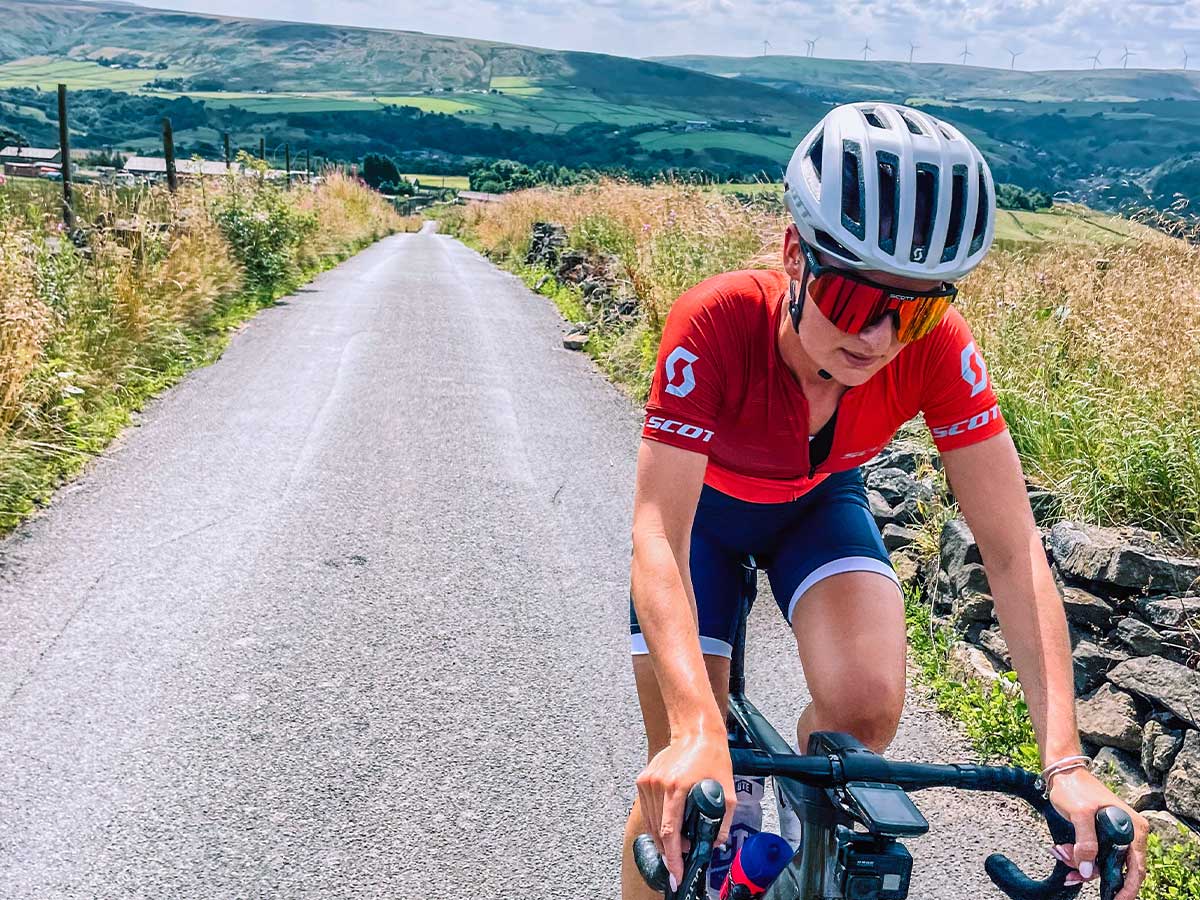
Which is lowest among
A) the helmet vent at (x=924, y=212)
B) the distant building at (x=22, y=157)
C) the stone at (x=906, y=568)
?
the distant building at (x=22, y=157)

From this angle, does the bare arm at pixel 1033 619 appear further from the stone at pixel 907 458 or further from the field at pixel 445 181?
the field at pixel 445 181

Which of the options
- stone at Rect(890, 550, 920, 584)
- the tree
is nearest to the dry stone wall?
stone at Rect(890, 550, 920, 584)

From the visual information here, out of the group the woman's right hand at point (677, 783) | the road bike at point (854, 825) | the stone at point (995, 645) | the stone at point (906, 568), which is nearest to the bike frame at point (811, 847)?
the road bike at point (854, 825)

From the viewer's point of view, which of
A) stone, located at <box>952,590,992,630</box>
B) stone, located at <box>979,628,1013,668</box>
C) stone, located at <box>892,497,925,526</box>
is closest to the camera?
stone, located at <box>979,628,1013,668</box>

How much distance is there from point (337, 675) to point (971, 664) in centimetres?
278

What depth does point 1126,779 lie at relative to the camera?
3707mm

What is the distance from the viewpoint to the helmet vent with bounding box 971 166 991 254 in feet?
6.83

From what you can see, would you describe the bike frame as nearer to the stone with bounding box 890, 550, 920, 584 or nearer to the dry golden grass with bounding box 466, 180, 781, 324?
the stone with bounding box 890, 550, 920, 584

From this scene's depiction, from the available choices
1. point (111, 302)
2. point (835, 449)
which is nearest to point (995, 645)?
point (835, 449)

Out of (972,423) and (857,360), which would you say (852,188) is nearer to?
(857,360)

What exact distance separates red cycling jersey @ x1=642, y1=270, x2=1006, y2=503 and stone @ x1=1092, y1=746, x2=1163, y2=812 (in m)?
1.98

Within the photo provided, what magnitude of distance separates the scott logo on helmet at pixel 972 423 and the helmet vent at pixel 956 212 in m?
0.46

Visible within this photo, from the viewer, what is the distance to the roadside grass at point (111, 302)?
24.1 feet

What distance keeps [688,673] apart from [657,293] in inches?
390
